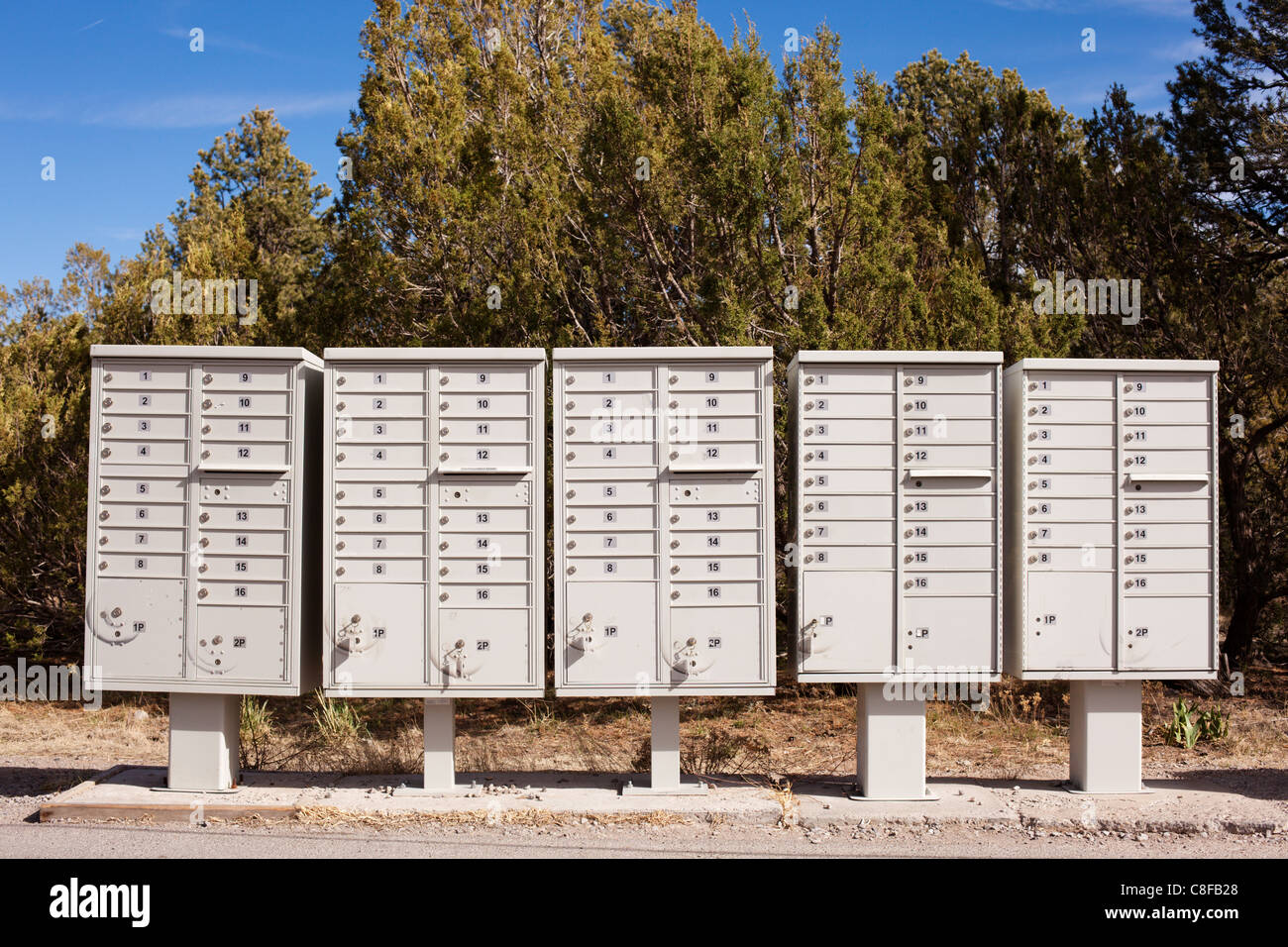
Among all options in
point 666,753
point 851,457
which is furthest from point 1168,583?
point 666,753

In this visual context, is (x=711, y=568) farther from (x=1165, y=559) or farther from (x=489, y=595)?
(x=1165, y=559)

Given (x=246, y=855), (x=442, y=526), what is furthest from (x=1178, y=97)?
(x=246, y=855)

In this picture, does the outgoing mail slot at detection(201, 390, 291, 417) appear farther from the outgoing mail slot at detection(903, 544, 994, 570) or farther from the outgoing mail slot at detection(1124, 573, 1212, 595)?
the outgoing mail slot at detection(1124, 573, 1212, 595)

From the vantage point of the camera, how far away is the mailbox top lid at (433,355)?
5973 mm

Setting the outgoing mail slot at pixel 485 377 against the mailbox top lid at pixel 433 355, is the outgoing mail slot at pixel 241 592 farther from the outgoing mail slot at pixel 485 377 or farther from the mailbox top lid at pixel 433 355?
the outgoing mail slot at pixel 485 377

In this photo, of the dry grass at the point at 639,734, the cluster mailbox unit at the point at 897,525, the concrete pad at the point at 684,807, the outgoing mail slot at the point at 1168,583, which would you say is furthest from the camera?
the dry grass at the point at 639,734

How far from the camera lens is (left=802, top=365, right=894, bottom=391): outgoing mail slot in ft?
20.0

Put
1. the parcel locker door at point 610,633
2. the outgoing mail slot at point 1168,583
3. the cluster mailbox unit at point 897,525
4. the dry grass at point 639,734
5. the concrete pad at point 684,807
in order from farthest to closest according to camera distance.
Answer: the dry grass at point 639,734 < the outgoing mail slot at point 1168,583 < the cluster mailbox unit at point 897,525 < the parcel locker door at point 610,633 < the concrete pad at point 684,807

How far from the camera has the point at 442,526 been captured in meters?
6.00

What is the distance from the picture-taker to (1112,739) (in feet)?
20.5

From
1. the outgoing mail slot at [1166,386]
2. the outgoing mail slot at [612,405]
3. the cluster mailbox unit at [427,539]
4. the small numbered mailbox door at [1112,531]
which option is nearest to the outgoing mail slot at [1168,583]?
the small numbered mailbox door at [1112,531]

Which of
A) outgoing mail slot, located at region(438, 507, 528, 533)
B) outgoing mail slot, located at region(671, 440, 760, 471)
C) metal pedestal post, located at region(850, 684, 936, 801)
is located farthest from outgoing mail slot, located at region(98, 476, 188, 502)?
Answer: metal pedestal post, located at region(850, 684, 936, 801)

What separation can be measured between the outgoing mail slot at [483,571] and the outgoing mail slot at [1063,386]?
3381mm

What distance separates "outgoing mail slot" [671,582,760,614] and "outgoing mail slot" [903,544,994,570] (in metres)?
1.02
